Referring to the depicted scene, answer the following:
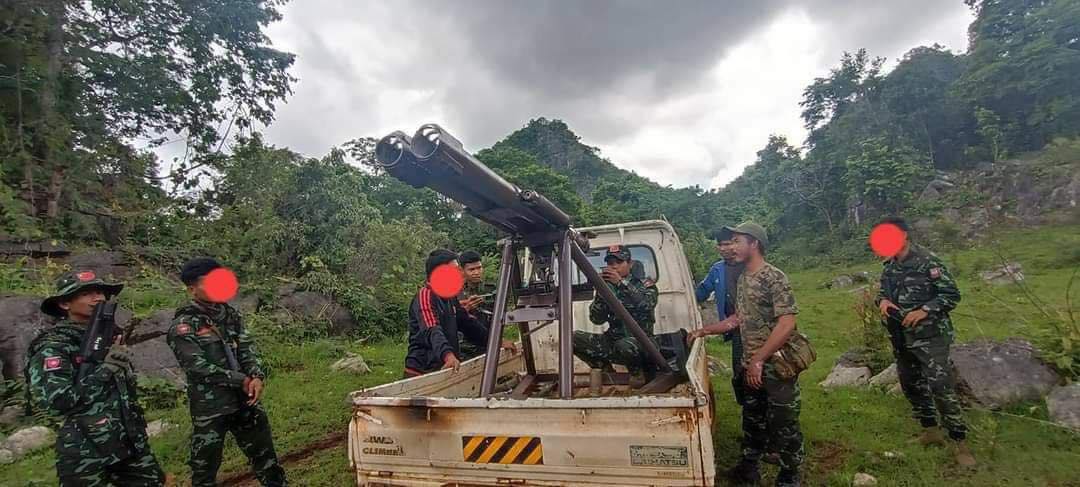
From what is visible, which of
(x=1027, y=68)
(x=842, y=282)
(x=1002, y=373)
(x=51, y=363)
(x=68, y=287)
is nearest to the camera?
(x=51, y=363)

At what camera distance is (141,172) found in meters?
11.0

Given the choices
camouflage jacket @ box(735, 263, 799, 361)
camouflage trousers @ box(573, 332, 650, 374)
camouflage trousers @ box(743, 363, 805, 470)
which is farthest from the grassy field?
camouflage jacket @ box(735, 263, 799, 361)

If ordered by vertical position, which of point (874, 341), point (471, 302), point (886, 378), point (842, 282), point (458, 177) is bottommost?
point (886, 378)

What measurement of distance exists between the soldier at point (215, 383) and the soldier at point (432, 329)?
99cm

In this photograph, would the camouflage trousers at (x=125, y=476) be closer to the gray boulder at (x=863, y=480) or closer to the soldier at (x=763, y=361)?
the soldier at (x=763, y=361)

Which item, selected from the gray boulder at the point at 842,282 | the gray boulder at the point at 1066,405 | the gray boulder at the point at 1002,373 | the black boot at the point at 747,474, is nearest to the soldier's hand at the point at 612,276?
the black boot at the point at 747,474

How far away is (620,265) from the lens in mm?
3910

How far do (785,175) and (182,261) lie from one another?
29.9 metres

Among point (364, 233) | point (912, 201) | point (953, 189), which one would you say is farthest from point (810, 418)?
point (953, 189)

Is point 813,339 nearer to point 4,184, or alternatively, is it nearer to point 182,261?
point 182,261

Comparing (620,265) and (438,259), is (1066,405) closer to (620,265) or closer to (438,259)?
(620,265)

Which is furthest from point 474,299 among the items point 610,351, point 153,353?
point 153,353

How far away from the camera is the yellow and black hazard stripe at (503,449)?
232 centimetres

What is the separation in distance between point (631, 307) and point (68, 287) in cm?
326
